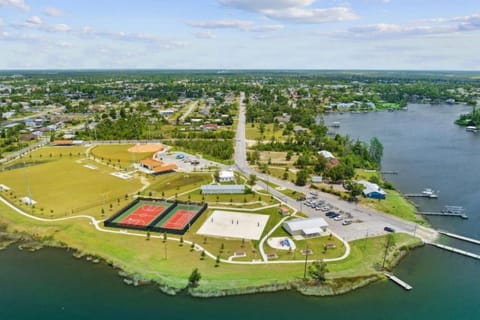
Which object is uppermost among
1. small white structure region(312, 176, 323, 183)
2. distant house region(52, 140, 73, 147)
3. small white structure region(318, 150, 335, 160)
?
small white structure region(318, 150, 335, 160)

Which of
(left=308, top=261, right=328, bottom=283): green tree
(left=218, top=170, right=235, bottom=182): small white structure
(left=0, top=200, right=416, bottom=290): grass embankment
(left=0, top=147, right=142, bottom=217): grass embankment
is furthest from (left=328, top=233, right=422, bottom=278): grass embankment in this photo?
(left=0, top=147, right=142, bottom=217): grass embankment

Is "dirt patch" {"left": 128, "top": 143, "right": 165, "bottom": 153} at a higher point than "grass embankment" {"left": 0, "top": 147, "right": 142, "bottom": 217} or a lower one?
higher

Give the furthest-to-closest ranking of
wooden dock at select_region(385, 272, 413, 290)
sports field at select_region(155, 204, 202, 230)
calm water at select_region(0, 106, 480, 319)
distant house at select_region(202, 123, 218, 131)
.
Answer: distant house at select_region(202, 123, 218, 131) → sports field at select_region(155, 204, 202, 230) → wooden dock at select_region(385, 272, 413, 290) → calm water at select_region(0, 106, 480, 319)

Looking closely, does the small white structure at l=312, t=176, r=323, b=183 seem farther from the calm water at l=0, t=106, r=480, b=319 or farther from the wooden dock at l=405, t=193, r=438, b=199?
the calm water at l=0, t=106, r=480, b=319

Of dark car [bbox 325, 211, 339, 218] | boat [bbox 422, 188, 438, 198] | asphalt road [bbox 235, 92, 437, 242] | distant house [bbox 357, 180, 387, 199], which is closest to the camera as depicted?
asphalt road [bbox 235, 92, 437, 242]

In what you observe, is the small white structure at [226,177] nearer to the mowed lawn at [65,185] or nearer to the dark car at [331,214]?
the mowed lawn at [65,185]

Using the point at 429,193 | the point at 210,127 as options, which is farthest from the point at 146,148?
the point at 429,193

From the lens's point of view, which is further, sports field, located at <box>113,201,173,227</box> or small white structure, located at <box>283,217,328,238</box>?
sports field, located at <box>113,201,173,227</box>

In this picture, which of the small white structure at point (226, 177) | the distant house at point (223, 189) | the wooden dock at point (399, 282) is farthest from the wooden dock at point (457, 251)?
the small white structure at point (226, 177)

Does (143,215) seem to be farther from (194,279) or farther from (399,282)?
(399,282)
